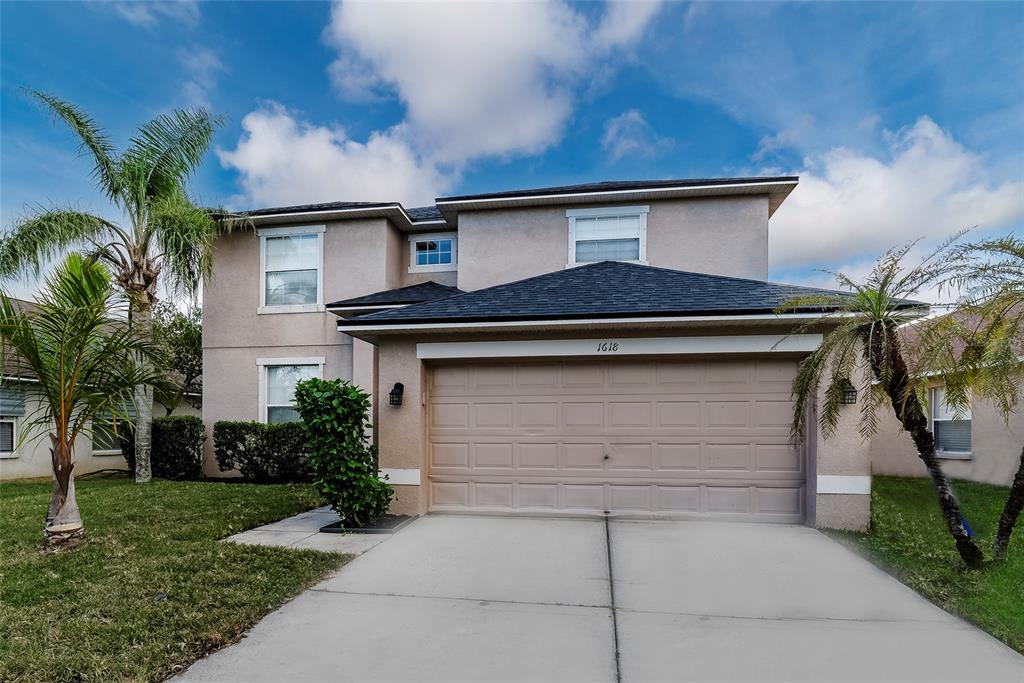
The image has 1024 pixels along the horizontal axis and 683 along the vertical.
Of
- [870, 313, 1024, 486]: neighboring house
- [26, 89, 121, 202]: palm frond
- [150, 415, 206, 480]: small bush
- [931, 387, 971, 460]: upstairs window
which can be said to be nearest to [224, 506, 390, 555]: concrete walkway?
[150, 415, 206, 480]: small bush

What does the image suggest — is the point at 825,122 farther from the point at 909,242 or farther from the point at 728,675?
the point at 728,675

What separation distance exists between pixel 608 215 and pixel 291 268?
752 cm

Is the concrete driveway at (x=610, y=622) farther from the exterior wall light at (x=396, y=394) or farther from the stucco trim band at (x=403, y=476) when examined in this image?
the exterior wall light at (x=396, y=394)

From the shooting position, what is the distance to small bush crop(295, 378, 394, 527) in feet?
21.7

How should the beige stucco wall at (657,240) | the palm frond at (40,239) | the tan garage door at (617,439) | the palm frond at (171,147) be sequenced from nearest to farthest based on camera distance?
the tan garage door at (617,439) < the palm frond at (40,239) < the beige stucco wall at (657,240) < the palm frond at (171,147)

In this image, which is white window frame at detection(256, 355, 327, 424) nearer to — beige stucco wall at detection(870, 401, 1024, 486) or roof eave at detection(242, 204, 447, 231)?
roof eave at detection(242, 204, 447, 231)

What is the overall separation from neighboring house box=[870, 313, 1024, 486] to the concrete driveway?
6.90 meters

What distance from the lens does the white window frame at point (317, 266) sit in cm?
1191

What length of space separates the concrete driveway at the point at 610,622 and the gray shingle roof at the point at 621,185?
23.4 feet

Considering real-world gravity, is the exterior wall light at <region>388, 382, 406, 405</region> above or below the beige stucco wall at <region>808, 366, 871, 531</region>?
above

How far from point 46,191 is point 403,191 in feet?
27.0

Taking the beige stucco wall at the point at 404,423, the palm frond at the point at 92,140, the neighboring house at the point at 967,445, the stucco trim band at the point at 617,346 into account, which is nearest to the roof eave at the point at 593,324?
the stucco trim band at the point at 617,346

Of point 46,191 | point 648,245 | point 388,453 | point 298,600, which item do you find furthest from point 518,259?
point 46,191

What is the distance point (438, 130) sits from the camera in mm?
13727
